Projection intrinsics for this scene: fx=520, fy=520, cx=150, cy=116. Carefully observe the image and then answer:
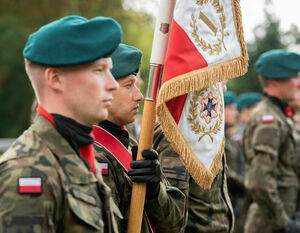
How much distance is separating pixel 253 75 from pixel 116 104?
79.7 feet

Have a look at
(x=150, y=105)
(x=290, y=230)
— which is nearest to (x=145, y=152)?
(x=150, y=105)

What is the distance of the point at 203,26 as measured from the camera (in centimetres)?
318

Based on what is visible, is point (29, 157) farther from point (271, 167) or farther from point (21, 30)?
point (21, 30)

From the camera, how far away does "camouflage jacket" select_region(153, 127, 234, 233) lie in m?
3.54

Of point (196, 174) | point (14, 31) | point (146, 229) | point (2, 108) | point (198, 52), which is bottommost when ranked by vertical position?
point (146, 229)

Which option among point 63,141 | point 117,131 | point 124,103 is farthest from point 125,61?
point 63,141

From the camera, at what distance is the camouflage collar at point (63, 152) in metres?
2.13

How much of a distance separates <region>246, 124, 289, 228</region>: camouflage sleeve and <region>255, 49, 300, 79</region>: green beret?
687 millimetres

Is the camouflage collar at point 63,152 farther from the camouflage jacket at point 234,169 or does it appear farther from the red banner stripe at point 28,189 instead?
the camouflage jacket at point 234,169

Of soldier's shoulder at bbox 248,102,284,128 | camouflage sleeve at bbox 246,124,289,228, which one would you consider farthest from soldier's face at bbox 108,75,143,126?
soldier's shoulder at bbox 248,102,284,128

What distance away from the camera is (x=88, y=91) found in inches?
87.3

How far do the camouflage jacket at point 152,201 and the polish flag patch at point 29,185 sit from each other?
0.84 metres

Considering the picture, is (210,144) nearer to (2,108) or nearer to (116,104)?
(116,104)

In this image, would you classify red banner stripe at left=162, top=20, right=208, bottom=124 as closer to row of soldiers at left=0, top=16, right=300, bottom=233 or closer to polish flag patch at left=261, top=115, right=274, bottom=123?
row of soldiers at left=0, top=16, right=300, bottom=233
